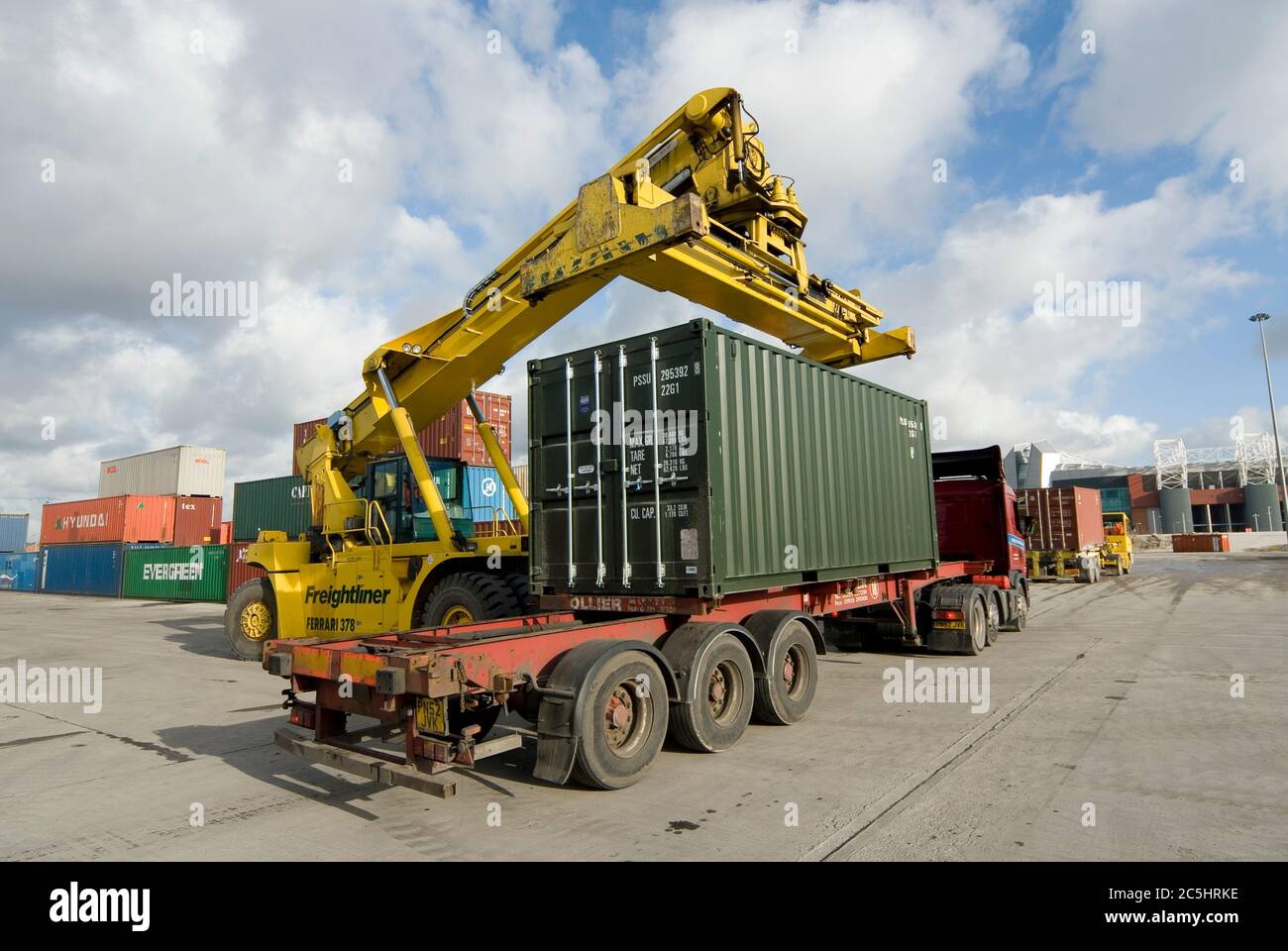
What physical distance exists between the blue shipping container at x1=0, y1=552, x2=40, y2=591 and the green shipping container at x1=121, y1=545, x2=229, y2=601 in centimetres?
1362

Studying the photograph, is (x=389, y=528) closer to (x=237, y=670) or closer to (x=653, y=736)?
(x=237, y=670)

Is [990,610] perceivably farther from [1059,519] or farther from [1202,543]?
[1202,543]

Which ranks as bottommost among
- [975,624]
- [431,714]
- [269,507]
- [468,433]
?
[975,624]

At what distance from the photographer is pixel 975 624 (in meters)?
10.9

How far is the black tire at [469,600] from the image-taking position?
331 inches

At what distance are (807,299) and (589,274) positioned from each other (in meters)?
2.75

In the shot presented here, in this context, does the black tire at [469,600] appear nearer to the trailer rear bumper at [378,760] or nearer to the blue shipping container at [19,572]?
the trailer rear bumper at [378,760]

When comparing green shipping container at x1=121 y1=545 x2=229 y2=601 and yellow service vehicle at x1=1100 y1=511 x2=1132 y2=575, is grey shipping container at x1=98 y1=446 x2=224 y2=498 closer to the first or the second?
green shipping container at x1=121 y1=545 x2=229 y2=601

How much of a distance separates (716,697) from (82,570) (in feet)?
131

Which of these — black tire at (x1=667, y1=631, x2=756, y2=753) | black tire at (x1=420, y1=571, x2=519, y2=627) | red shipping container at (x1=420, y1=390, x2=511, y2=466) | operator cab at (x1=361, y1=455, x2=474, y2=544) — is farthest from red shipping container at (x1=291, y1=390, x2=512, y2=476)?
black tire at (x1=667, y1=631, x2=756, y2=753)

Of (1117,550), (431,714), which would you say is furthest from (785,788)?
(1117,550)

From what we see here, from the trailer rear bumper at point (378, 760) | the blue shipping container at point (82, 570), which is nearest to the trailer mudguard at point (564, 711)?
the trailer rear bumper at point (378, 760)

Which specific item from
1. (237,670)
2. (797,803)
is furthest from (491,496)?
(797,803)

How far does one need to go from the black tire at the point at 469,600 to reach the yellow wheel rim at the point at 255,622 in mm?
4698
